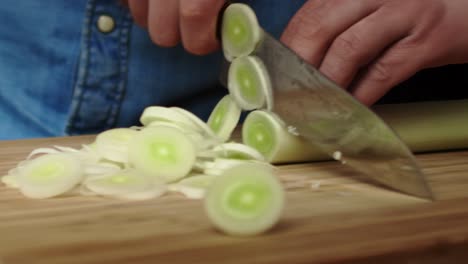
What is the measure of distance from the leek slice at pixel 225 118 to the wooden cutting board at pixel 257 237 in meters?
0.22

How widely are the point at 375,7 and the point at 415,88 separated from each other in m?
0.58

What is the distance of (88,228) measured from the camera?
0.88 meters

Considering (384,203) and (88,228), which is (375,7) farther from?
(88,228)

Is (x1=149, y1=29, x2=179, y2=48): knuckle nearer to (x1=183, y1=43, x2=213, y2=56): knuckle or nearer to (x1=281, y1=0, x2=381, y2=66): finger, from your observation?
(x1=183, y1=43, x2=213, y2=56): knuckle

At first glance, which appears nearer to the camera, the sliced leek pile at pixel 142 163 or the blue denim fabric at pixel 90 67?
the sliced leek pile at pixel 142 163

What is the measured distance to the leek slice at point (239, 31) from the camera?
1.18 m

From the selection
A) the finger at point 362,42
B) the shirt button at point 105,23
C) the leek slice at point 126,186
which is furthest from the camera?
the shirt button at point 105,23

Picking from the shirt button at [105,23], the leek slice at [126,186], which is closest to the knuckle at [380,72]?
the leek slice at [126,186]

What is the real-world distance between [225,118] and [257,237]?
45 cm

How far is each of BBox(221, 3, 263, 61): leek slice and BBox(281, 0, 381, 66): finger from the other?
0.05m

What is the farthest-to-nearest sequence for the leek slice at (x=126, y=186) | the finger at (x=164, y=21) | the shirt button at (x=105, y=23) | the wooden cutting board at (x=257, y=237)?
the shirt button at (x=105, y=23), the finger at (x=164, y=21), the leek slice at (x=126, y=186), the wooden cutting board at (x=257, y=237)

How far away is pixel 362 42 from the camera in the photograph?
45.0 inches

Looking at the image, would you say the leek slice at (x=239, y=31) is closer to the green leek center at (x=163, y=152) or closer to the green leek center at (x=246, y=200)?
the green leek center at (x=163, y=152)

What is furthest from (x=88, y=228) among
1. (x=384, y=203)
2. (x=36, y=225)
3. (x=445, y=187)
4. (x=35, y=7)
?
(x=35, y=7)
